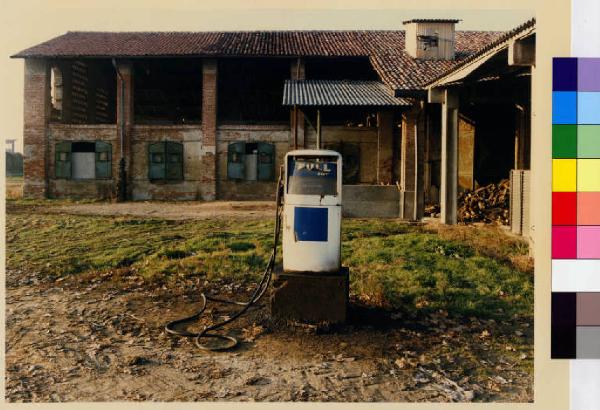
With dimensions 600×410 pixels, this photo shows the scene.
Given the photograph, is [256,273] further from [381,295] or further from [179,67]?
[179,67]

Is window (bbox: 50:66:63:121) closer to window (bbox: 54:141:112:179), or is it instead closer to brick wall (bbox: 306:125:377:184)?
window (bbox: 54:141:112:179)

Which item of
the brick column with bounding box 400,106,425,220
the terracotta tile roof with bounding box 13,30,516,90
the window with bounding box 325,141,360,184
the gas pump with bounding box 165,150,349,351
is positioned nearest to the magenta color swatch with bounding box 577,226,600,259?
the gas pump with bounding box 165,150,349,351

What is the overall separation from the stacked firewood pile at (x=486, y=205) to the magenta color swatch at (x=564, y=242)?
7.57 metres

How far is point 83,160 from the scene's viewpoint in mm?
20734

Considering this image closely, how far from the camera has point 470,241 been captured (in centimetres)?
1059

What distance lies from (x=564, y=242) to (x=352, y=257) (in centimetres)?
403

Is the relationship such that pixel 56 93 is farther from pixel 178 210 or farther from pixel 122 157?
pixel 178 210

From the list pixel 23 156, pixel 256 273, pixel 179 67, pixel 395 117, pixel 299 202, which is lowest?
pixel 256 273

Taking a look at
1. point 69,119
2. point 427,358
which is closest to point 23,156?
point 69,119

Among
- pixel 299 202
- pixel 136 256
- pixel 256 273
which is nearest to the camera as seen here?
pixel 299 202

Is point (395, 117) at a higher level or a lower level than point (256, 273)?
higher

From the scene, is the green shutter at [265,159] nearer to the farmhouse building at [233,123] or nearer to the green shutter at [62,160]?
→ the farmhouse building at [233,123]

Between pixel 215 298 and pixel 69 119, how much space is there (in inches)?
715

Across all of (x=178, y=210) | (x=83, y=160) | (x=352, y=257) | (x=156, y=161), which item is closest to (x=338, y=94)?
(x=178, y=210)
